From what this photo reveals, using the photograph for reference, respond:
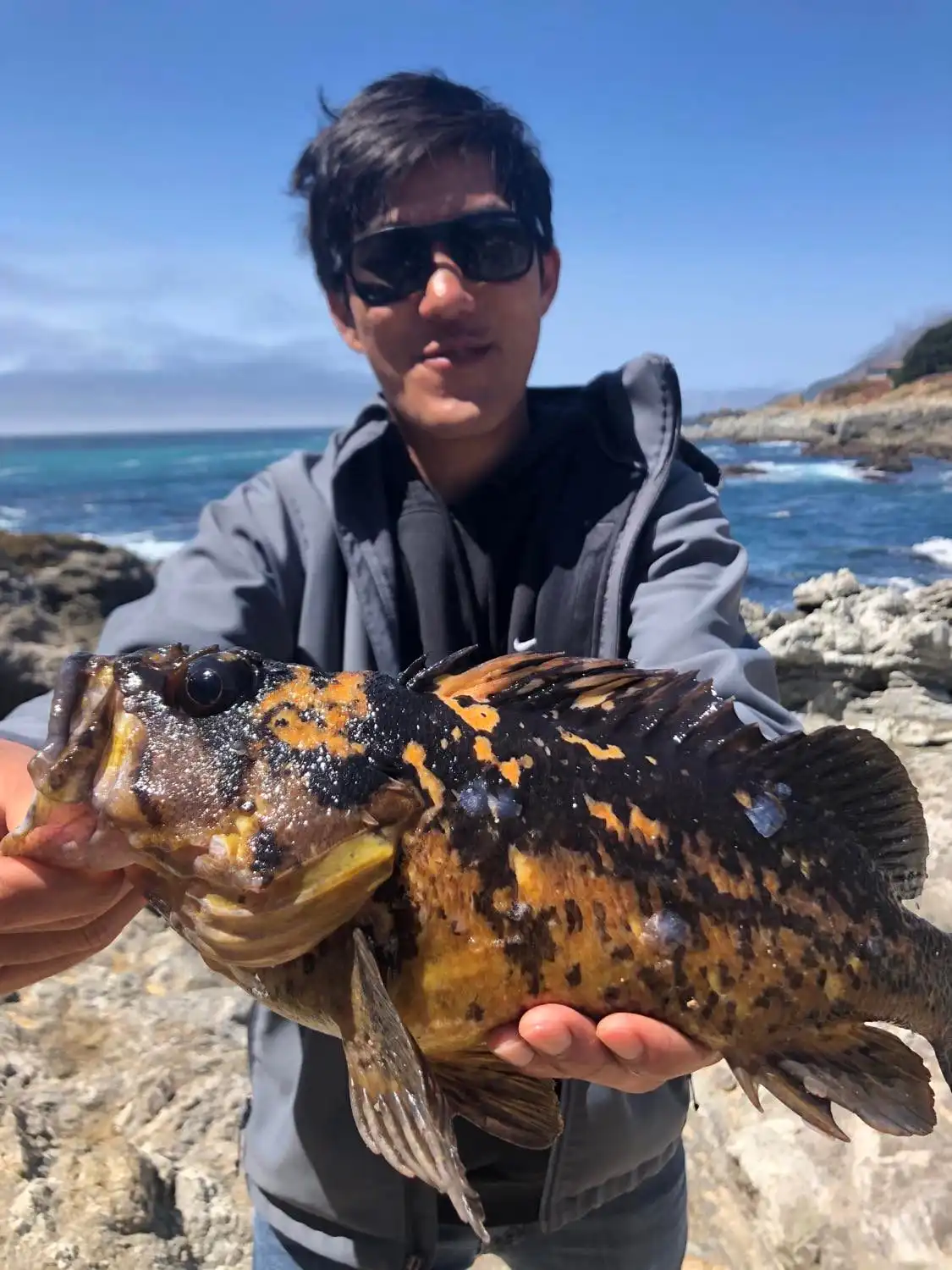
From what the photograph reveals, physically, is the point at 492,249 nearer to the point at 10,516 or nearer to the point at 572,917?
the point at 572,917

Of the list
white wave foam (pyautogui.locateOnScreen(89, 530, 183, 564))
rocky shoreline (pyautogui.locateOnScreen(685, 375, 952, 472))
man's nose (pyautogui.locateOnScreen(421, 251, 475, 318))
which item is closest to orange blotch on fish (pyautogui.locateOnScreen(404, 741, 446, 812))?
man's nose (pyautogui.locateOnScreen(421, 251, 475, 318))

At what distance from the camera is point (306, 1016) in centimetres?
183

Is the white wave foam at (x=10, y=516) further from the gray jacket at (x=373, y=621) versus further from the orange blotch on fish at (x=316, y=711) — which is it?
the orange blotch on fish at (x=316, y=711)

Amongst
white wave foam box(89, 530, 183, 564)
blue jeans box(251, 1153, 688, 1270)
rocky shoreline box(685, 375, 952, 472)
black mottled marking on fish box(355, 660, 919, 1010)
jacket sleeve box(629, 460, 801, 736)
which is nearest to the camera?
black mottled marking on fish box(355, 660, 919, 1010)

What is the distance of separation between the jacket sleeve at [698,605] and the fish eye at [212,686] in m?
1.15

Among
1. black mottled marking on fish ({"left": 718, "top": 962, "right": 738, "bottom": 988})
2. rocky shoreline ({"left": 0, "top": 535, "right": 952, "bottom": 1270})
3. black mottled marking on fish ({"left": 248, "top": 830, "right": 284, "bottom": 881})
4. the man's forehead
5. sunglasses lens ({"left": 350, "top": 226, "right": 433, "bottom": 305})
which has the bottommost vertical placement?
rocky shoreline ({"left": 0, "top": 535, "right": 952, "bottom": 1270})

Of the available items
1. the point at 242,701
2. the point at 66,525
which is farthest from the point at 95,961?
the point at 66,525

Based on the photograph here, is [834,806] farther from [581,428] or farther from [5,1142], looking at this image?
[5,1142]

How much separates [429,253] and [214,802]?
2.06m

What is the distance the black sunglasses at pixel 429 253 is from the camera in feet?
9.72

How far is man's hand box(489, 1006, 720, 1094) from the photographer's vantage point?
1.77 metres

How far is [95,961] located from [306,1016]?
3088 millimetres

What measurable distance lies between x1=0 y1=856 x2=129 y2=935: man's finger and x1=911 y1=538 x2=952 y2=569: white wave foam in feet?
73.0

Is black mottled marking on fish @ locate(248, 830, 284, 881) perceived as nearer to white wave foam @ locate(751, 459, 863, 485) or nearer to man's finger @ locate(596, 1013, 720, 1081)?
man's finger @ locate(596, 1013, 720, 1081)
